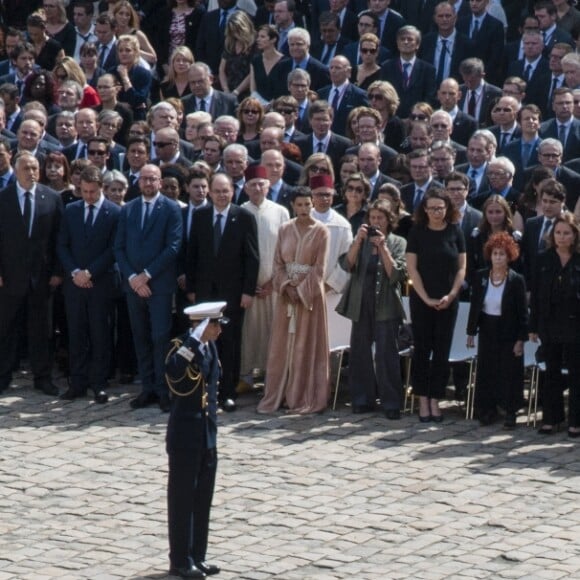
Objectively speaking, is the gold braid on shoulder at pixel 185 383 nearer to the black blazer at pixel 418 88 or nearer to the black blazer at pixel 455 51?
the black blazer at pixel 418 88

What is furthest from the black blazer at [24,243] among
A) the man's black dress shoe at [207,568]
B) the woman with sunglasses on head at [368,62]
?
the man's black dress shoe at [207,568]

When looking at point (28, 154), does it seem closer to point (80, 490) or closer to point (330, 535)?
point (80, 490)

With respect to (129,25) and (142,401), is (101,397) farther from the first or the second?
(129,25)

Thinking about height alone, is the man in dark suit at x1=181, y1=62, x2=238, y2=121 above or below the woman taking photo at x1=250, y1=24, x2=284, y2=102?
below

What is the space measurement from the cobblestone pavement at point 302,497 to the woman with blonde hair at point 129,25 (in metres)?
6.33

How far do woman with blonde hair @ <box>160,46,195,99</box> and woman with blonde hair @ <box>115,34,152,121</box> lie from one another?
0.28 m

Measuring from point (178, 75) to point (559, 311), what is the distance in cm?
696

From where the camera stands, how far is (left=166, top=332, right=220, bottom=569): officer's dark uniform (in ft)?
38.3

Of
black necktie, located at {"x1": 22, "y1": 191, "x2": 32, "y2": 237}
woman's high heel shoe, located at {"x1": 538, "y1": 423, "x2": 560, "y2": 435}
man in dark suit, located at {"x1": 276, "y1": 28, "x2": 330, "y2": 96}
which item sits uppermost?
man in dark suit, located at {"x1": 276, "y1": 28, "x2": 330, "y2": 96}

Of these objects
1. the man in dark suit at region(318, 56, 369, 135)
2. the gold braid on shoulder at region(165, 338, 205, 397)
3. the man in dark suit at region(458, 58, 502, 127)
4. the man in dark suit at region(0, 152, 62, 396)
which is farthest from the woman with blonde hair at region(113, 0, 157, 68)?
the gold braid on shoulder at region(165, 338, 205, 397)

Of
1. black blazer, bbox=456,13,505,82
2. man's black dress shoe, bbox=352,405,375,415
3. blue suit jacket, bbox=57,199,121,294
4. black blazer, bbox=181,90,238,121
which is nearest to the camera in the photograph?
man's black dress shoe, bbox=352,405,375,415

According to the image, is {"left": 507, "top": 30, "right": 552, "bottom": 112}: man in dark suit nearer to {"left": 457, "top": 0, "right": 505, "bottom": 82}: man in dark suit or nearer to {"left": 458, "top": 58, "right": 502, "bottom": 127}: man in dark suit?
{"left": 458, "top": 58, "right": 502, "bottom": 127}: man in dark suit

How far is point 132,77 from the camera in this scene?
20297mm

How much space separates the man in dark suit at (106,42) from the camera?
69.4ft
